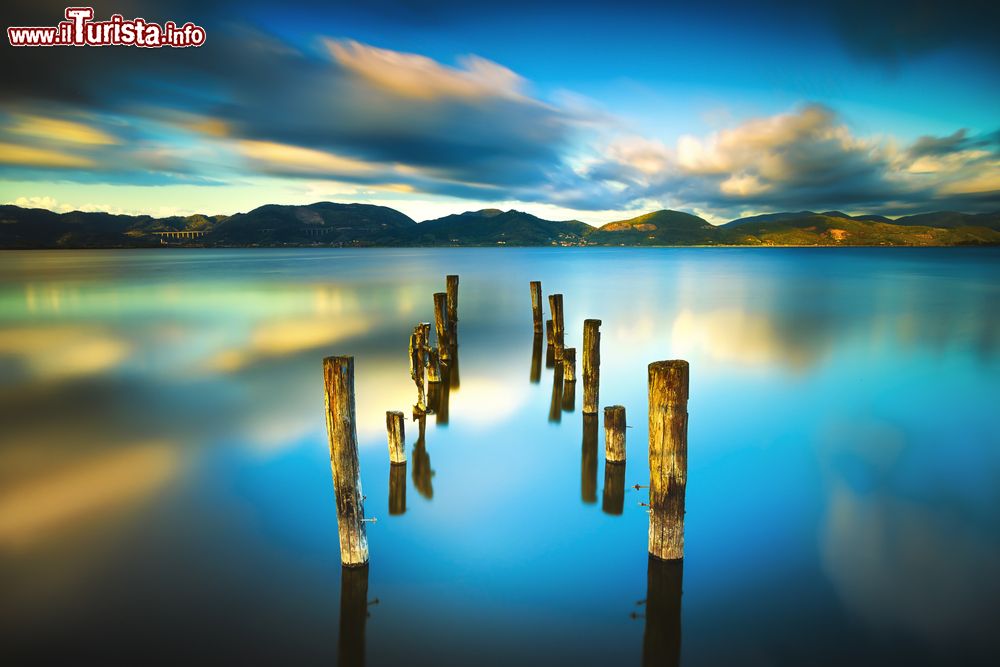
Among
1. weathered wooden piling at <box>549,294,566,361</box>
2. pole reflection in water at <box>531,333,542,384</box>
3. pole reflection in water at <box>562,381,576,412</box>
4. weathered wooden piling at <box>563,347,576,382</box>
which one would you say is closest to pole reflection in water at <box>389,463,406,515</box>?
pole reflection in water at <box>562,381,576,412</box>

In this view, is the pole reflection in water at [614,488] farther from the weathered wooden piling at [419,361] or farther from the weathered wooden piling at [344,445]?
the weathered wooden piling at [419,361]

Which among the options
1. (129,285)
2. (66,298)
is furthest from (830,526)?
(129,285)

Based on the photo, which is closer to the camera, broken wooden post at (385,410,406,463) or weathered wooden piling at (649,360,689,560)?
weathered wooden piling at (649,360,689,560)

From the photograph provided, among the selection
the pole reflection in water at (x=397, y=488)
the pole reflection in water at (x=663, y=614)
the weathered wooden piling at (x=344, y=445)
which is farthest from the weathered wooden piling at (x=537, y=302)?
the weathered wooden piling at (x=344, y=445)

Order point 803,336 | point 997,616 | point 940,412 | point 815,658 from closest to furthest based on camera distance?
point 815,658, point 997,616, point 940,412, point 803,336

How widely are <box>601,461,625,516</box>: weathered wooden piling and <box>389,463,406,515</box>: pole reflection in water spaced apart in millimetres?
3004

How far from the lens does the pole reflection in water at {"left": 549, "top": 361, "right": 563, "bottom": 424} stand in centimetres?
1223

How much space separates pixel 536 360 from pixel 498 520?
35.0 feet

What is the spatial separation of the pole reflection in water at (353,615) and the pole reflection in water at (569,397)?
725 cm

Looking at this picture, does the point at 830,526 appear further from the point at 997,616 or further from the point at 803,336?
the point at 803,336

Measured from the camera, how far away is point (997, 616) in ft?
18.1

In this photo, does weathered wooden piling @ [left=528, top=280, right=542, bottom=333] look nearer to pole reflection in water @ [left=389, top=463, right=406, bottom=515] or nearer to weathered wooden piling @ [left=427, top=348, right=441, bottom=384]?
weathered wooden piling @ [left=427, top=348, right=441, bottom=384]

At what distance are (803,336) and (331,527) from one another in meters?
21.5

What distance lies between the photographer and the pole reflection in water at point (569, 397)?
12898 mm
